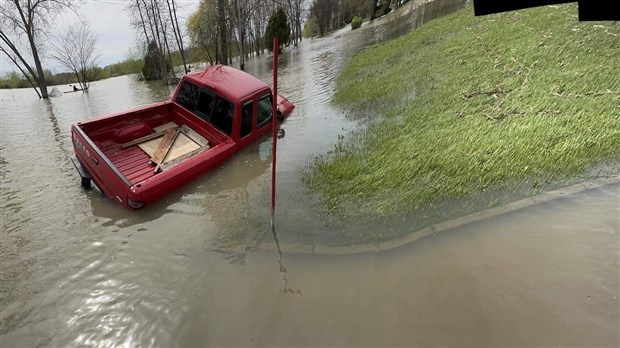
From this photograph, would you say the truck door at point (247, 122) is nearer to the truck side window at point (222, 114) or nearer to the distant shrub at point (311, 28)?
the truck side window at point (222, 114)

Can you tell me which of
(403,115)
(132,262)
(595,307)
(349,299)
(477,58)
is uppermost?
(477,58)

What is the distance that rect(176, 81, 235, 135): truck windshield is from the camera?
7.72 metres

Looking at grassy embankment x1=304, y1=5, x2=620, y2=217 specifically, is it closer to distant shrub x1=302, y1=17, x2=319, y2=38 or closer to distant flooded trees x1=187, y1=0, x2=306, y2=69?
distant flooded trees x1=187, y1=0, x2=306, y2=69

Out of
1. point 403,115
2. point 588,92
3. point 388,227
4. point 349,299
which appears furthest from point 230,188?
point 588,92

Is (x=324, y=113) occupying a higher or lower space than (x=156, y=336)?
higher

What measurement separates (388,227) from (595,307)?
2.39 m

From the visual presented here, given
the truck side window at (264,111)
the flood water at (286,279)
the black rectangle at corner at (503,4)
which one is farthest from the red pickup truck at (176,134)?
the black rectangle at corner at (503,4)

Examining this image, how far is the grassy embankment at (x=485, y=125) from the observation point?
221 inches

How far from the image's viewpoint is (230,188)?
22.4 ft

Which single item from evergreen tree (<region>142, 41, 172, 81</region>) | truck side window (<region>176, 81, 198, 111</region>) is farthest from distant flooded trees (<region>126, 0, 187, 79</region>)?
truck side window (<region>176, 81, 198, 111</region>)

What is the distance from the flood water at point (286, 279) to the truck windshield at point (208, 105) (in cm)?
216

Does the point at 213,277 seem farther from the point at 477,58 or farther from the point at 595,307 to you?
the point at 477,58

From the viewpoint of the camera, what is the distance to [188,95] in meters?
8.38

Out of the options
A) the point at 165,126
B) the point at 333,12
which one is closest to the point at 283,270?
the point at 165,126
